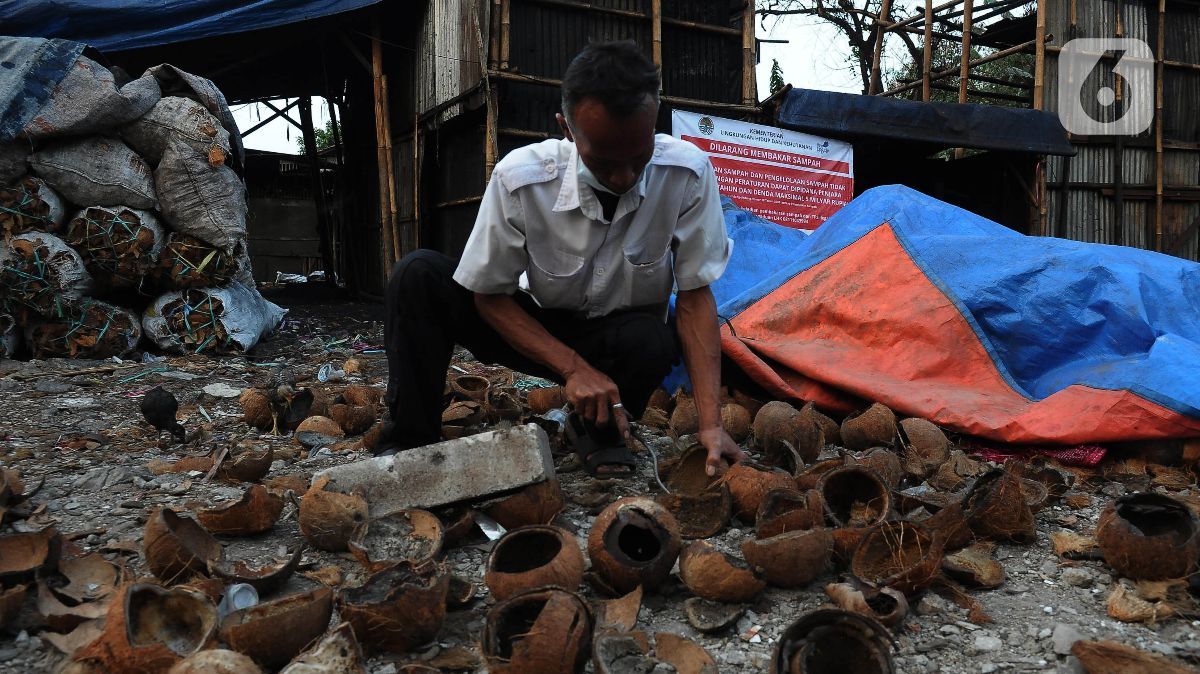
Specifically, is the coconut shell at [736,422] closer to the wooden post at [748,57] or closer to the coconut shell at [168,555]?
the coconut shell at [168,555]

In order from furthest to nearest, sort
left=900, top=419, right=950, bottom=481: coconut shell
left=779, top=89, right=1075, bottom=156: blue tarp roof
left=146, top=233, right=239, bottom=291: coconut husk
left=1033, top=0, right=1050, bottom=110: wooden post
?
left=1033, top=0, right=1050, bottom=110: wooden post, left=779, top=89, right=1075, bottom=156: blue tarp roof, left=146, top=233, right=239, bottom=291: coconut husk, left=900, top=419, right=950, bottom=481: coconut shell

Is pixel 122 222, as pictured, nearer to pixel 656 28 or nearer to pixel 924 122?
pixel 656 28

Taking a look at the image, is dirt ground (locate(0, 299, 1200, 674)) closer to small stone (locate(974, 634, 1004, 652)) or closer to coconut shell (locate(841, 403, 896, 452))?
small stone (locate(974, 634, 1004, 652))

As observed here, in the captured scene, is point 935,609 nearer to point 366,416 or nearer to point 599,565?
point 599,565

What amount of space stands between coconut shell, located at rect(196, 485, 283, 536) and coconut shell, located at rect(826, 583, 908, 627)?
1.49m

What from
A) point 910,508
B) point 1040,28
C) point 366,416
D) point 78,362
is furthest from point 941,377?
point 1040,28

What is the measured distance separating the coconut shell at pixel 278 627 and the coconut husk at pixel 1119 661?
1450 millimetres

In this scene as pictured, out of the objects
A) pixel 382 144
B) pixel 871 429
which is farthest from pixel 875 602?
pixel 382 144

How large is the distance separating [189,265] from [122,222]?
1.55ft

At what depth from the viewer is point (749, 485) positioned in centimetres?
223

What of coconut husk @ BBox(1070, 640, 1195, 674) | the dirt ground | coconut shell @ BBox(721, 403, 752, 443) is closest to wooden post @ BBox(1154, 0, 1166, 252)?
the dirt ground

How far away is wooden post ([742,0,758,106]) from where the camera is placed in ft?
25.6

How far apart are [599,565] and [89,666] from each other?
1.01 m

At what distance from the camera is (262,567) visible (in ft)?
6.57
